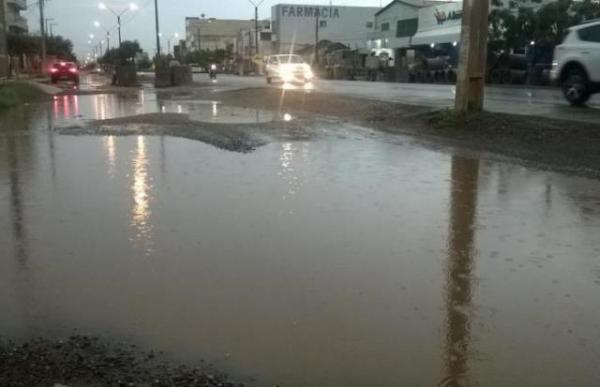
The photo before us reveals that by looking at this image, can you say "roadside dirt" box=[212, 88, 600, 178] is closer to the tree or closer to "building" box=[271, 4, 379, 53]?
"building" box=[271, 4, 379, 53]

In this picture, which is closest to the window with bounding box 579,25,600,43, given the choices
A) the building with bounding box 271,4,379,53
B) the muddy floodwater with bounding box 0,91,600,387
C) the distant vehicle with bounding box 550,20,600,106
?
the distant vehicle with bounding box 550,20,600,106

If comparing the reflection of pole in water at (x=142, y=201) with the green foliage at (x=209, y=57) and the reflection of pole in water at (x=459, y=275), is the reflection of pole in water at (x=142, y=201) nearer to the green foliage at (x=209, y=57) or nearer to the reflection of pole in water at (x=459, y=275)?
the reflection of pole in water at (x=459, y=275)

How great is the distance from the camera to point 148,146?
12398 mm

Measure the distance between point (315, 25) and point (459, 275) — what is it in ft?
346

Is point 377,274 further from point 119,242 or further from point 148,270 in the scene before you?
point 119,242

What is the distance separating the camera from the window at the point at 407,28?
65.3 metres

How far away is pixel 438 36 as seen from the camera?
178 ft

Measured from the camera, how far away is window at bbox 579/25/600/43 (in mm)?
17203

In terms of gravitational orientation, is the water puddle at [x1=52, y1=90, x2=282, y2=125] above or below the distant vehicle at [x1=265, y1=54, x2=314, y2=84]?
below

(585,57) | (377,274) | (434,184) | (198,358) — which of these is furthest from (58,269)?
(585,57)

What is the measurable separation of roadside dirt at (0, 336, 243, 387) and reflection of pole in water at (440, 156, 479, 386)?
1.22m

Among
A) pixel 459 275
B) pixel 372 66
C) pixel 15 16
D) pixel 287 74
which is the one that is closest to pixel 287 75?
pixel 287 74

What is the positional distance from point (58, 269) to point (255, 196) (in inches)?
117

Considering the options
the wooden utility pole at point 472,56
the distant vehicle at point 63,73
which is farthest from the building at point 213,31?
the wooden utility pole at point 472,56
